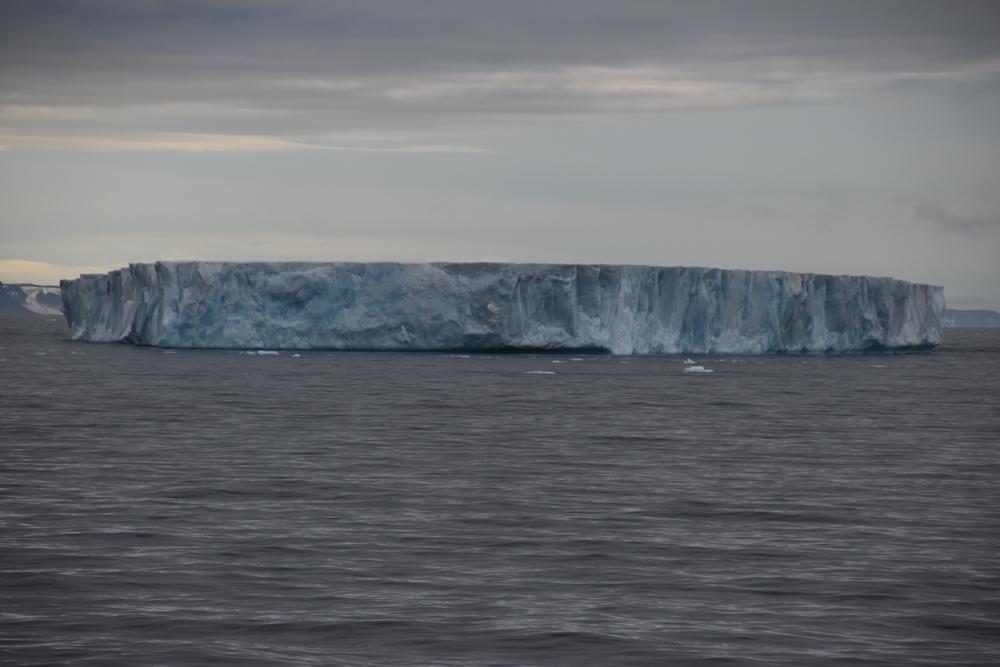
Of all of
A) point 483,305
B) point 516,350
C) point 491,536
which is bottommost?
point 491,536

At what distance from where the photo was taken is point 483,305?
3925 cm

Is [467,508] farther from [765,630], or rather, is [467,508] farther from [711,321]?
[711,321]

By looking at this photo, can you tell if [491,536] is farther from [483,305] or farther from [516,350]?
[516,350]

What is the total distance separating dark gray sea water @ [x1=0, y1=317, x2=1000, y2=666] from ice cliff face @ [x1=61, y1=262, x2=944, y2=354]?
51.9 feet

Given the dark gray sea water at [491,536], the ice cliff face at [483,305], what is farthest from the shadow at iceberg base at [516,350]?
the dark gray sea water at [491,536]

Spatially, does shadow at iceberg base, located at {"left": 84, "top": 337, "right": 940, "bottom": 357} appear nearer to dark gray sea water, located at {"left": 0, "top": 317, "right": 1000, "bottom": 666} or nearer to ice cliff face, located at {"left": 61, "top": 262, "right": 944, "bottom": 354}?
ice cliff face, located at {"left": 61, "top": 262, "right": 944, "bottom": 354}

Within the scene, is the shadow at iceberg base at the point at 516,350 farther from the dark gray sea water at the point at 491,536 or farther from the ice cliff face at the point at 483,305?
the dark gray sea water at the point at 491,536

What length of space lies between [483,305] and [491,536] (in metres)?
29.1

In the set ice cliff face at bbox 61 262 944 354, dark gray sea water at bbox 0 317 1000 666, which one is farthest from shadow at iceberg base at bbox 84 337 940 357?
dark gray sea water at bbox 0 317 1000 666

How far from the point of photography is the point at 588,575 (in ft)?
29.2

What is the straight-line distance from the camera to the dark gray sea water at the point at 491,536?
7289 mm

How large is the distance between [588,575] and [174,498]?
478 centimetres

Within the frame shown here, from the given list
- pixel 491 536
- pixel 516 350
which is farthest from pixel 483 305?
pixel 491 536

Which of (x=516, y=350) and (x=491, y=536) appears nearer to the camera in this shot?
(x=491, y=536)
